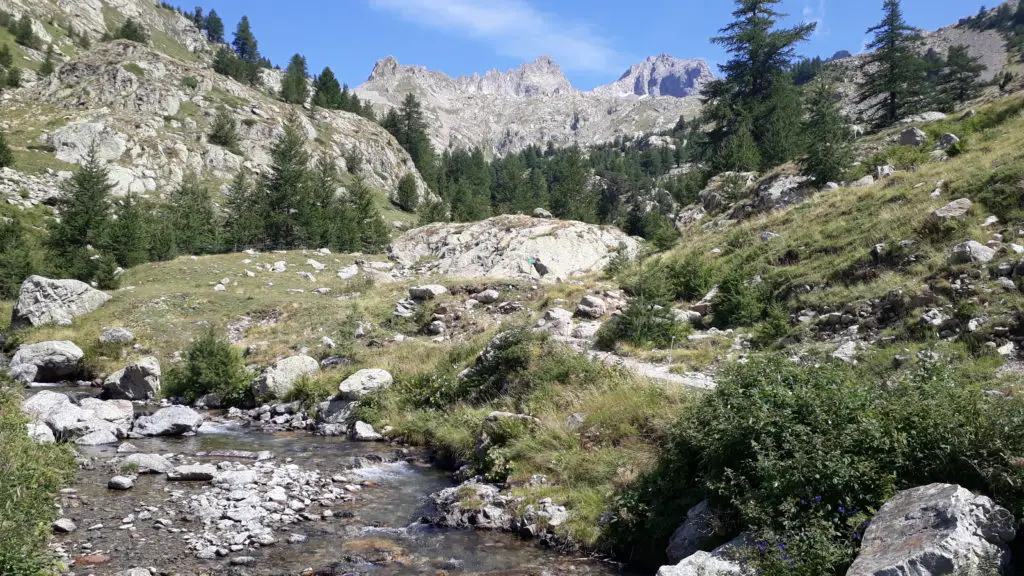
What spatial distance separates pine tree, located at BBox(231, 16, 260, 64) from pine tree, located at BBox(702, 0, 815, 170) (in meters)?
154

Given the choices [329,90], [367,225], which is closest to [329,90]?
[329,90]

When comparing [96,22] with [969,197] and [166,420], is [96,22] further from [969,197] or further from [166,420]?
[969,197]

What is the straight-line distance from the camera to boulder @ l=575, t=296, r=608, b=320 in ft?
78.8

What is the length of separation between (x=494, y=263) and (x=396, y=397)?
812 inches

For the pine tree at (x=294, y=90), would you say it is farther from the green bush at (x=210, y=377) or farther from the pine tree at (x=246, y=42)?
the green bush at (x=210, y=377)

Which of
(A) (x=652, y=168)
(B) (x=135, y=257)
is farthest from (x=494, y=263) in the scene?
(A) (x=652, y=168)

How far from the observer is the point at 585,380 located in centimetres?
1533

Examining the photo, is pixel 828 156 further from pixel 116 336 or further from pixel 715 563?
pixel 116 336

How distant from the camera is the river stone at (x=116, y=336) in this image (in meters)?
25.2

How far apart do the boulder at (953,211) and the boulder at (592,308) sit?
12.1 meters

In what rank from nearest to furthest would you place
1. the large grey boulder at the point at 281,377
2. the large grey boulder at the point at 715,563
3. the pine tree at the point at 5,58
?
the large grey boulder at the point at 715,563 → the large grey boulder at the point at 281,377 → the pine tree at the point at 5,58

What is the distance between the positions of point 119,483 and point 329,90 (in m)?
120

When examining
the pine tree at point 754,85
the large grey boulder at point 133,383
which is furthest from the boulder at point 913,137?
the large grey boulder at point 133,383

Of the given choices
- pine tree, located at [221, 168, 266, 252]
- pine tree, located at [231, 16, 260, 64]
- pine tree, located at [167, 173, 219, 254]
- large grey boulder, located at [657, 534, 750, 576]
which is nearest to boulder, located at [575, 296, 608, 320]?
large grey boulder, located at [657, 534, 750, 576]
